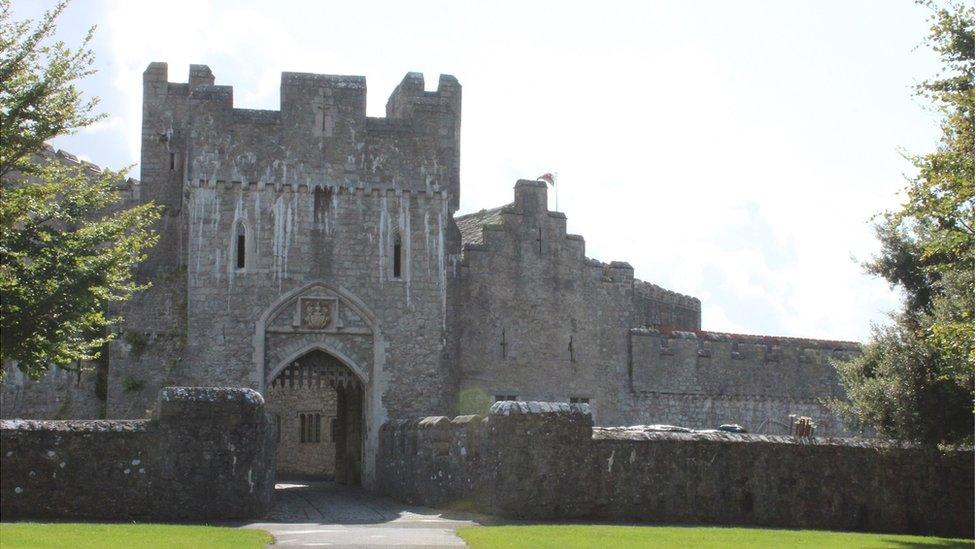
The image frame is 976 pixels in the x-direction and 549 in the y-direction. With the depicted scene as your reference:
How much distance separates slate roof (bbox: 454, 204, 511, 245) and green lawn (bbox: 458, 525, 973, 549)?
729 inches

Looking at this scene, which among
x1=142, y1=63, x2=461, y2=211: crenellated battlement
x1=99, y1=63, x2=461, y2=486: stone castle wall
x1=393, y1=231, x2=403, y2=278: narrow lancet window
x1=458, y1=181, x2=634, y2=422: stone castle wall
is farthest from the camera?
x1=458, y1=181, x2=634, y2=422: stone castle wall

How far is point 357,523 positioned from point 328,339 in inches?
486

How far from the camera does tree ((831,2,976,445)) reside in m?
19.3

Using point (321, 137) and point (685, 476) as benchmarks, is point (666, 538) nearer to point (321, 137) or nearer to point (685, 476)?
point (685, 476)

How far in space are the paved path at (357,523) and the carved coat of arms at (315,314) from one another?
192 inches

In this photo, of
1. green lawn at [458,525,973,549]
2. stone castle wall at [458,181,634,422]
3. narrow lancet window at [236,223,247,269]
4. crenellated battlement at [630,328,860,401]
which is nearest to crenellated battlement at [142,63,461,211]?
narrow lancet window at [236,223,247,269]

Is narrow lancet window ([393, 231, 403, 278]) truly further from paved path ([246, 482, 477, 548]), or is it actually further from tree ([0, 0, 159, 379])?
tree ([0, 0, 159, 379])

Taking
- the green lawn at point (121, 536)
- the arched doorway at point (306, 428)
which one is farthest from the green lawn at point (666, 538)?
the arched doorway at point (306, 428)

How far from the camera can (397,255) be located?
33469 millimetres

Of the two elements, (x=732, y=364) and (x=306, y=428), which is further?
(x=306, y=428)

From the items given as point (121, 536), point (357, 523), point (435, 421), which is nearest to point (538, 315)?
point (435, 421)

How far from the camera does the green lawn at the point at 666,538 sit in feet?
55.6

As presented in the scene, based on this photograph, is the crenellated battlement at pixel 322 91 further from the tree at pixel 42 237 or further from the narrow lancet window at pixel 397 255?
the tree at pixel 42 237

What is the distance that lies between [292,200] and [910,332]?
48.3 feet
